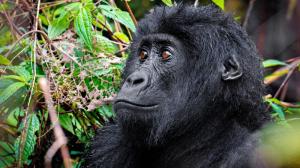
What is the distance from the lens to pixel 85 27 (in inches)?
176

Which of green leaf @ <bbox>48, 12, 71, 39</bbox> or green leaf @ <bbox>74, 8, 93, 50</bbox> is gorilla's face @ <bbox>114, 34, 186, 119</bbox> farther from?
green leaf @ <bbox>48, 12, 71, 39</bbox>

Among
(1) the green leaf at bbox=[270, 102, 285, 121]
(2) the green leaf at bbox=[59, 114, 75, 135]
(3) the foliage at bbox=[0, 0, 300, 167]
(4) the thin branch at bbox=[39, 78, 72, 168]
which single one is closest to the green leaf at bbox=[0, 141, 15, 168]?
(3) the foliage at bbox=[0, 0, 300, 167]

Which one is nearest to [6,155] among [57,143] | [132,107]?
[132,107]

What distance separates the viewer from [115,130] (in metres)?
4.62

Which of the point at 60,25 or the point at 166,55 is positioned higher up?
the point at 60,25

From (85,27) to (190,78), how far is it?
988 millimetres

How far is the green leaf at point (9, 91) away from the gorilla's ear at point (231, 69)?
160cm

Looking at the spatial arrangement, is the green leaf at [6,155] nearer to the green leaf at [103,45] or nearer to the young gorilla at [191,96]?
the young gorilla at [191,96]

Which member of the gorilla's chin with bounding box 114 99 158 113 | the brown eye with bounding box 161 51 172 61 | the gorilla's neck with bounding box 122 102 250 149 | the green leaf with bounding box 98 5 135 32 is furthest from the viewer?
the green leaf with bounding box 98 5 135 32

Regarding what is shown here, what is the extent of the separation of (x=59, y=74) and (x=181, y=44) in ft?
3.85

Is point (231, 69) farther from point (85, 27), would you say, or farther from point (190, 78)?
point (85, 27)

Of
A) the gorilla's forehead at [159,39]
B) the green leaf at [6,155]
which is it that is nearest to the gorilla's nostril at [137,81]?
the gorilla's forehead at [159,39]

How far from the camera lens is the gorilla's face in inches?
153

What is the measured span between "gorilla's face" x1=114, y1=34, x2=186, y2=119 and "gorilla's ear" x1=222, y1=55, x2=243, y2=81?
31cm
